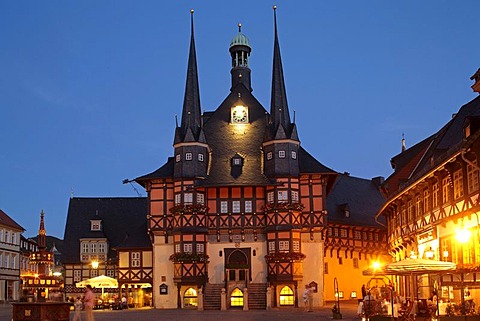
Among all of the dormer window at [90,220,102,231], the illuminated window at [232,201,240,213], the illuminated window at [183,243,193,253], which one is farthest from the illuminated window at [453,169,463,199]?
the dormer window at [90,220,102,231]

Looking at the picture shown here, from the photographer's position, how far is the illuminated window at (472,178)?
29922 mm

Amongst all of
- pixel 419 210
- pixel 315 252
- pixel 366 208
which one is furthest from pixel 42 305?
pixel 366 208

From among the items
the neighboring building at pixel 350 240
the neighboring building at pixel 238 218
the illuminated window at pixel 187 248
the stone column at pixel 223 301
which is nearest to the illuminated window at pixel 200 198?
the neighboring building at pixel 238 218

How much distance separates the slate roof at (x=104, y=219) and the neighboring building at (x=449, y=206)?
123 feet

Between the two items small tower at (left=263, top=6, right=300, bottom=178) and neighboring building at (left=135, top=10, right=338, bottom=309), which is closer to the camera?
neighboring building at (left=135, top=10, right=338, bottom=309)

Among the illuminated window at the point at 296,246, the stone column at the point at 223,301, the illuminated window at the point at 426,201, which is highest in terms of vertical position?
the illuminated window at the point at 426,201

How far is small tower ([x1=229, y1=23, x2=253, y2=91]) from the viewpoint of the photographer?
68.0m

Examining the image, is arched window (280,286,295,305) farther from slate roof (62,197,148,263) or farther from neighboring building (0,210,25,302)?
Answer: neighboring building (0,210,25,302)

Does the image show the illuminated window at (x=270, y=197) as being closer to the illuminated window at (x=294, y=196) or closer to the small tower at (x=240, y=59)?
the illuminated window at (x=294, y=196)

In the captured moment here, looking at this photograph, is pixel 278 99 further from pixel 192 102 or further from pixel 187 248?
pixel 187 248

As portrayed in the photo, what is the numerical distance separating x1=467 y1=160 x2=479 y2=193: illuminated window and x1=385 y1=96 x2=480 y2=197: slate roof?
90cm

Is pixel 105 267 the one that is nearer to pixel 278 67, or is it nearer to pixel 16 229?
pixel 16 229

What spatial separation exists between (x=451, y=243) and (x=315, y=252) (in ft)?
76.6

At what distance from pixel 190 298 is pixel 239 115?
14939 mm
